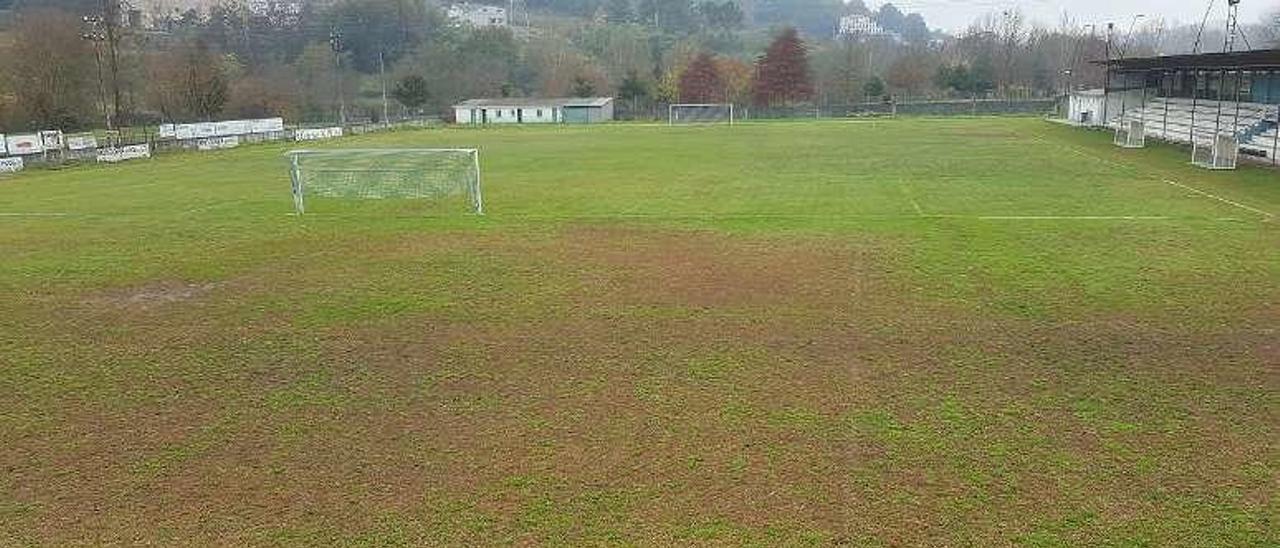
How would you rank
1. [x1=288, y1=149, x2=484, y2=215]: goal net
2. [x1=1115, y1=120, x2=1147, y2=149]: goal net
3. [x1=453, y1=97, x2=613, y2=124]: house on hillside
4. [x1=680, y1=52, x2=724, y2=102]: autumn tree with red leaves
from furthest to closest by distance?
[x1=680, y1=52, x2=724, y2=102]: autumn tree with red leaves → [x1=453, y1=97, x2=613, y2=124]: house on hillside → [x1=1115, y1=120, x2=1147, y2=149]: goal net → [x1=288, y1=149, x2=484, y2=215]: goal net

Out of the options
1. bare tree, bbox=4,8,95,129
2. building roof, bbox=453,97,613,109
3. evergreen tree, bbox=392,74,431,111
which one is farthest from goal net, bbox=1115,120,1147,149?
evergreen tree, bbox=392,74,431,111

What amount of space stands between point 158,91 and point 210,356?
59.3 metres

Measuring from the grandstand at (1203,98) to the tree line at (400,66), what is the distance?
2013cm

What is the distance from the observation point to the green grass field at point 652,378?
593 cm

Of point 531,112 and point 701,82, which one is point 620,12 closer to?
point 701,82

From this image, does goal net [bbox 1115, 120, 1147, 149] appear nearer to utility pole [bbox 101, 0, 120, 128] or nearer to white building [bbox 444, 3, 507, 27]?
utility pole [bbox 101, 0, 120, 128]

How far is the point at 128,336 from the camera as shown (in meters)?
10.4

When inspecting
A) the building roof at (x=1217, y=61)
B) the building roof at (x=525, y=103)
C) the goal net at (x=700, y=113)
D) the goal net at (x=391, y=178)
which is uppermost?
the building roof at (x=1217, y=61)

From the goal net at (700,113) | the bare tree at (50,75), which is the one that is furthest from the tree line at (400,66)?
the goal net at (700,113)

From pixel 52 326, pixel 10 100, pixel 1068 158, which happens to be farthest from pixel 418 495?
pixel 10 100

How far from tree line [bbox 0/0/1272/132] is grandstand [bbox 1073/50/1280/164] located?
66.1 ft

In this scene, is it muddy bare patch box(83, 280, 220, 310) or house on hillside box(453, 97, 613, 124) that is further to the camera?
house on hillside box(453, 97, 613, 124)

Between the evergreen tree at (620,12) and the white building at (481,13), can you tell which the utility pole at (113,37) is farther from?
the white building at (481,13)

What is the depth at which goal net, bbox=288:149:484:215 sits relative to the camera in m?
20.7
